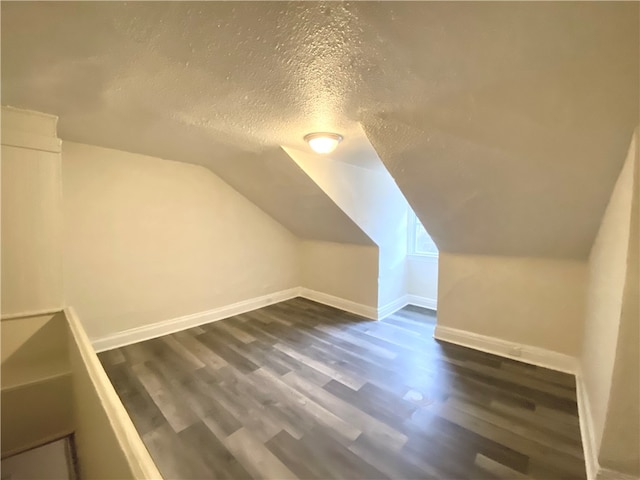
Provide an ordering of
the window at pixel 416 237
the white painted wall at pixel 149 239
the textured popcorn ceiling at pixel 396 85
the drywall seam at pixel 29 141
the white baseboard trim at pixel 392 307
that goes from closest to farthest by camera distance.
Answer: the textured popcorn ceiling at pixel 396 85
the drywall seam at pixel 29 141
the white painted wall at pixel 149 239
the white baseboard trim at pixel 392 307
the window at pixel 416 237

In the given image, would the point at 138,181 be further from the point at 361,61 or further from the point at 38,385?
the point at 361,61

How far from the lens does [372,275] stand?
3.49 m

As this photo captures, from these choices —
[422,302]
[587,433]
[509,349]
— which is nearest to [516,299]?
[509,349]

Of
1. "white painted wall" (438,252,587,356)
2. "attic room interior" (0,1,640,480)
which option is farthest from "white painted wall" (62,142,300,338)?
"white painted wall" (438,252,587,356)

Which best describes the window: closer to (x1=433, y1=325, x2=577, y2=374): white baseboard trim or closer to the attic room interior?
the attic room interior

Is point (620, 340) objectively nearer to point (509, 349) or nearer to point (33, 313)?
point (509, 349)

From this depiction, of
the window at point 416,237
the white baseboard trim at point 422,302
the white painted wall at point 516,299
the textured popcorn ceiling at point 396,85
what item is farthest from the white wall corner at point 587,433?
the window at point 416,237

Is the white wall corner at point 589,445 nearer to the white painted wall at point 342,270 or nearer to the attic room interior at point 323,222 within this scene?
the attic room interior at point 323,222

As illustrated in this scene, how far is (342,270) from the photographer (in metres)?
3.83

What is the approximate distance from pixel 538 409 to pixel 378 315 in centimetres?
177

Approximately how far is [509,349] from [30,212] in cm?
384

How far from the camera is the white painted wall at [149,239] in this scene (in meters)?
2.44

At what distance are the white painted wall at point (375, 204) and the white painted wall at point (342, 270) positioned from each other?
0.12 metres

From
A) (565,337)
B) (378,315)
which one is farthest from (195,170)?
(565,337)
